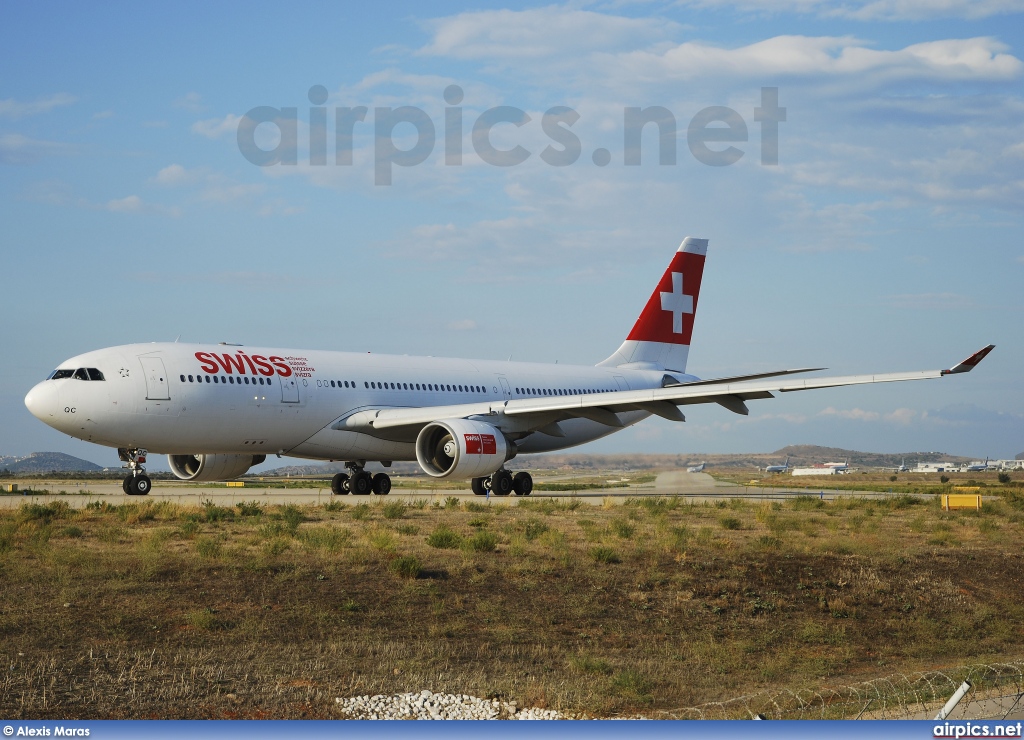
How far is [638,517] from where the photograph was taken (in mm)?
24219

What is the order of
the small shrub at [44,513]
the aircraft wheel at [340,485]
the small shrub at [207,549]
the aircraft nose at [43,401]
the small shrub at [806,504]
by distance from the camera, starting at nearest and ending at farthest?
the small shrub at [207,549] < the small shrub at [44,513] < the aircraft nose at [43,401] < the small shrub at [806,504] < the aircraft wheel at [340,485]

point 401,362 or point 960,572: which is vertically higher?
point 401,362

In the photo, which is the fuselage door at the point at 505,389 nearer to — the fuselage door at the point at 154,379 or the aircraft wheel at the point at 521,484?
the aircraft wheel at the point at 521,484

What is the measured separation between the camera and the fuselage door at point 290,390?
27973 millimetres

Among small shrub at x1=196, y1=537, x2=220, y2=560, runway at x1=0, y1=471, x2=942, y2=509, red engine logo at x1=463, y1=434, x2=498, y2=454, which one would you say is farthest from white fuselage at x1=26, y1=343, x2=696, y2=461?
small shrub at x1=196, y1=537, x2=220, y2=560

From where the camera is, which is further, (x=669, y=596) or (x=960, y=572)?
(x=960, y=572)

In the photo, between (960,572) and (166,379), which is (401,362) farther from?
(960,572)

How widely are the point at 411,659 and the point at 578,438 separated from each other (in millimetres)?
26585

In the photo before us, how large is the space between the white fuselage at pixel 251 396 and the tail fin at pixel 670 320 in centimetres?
745

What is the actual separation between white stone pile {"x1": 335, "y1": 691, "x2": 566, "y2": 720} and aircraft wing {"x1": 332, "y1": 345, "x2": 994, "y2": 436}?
19301 mm

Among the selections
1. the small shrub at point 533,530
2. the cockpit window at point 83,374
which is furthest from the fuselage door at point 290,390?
the small shrub at point 533,530

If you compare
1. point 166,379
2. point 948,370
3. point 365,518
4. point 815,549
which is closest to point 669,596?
point 815,549

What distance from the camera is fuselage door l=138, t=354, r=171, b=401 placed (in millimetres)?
25281

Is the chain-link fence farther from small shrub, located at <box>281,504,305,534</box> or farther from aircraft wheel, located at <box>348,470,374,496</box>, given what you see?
aircraft wheel, located at <box>348,470,374,496</box>
